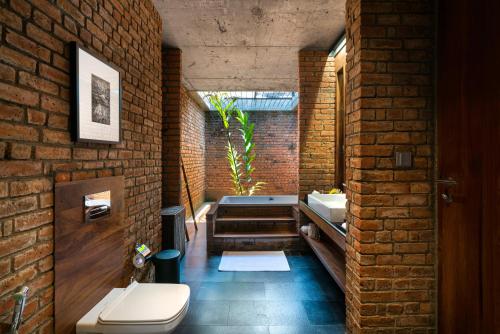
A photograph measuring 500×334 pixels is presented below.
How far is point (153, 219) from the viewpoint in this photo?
2.71 meters

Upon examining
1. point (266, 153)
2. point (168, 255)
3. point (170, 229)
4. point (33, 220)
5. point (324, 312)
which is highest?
point (266, 153)

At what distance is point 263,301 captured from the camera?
2.48 meters

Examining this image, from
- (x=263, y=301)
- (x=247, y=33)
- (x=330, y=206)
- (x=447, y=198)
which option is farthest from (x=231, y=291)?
(x=247, y=33)

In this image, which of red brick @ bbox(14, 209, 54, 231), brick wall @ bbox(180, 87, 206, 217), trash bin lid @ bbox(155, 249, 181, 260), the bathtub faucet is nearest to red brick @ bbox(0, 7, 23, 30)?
red brick @ bbox(14, 209, 54, 231)

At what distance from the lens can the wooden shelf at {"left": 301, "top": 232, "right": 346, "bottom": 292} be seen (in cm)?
231

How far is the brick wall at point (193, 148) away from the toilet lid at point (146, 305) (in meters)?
3.44

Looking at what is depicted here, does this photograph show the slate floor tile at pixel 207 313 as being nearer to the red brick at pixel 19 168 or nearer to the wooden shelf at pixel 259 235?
the wooden shelf at pixel 259 235

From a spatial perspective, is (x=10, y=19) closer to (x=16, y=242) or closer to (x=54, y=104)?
(x=54, y=104)

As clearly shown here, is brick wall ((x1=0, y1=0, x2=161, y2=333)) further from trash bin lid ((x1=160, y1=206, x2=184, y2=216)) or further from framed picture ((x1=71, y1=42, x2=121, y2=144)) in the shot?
trash bin lid ((x1=160, y1=206, x2=184, y2=216))

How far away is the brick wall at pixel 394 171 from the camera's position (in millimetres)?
1713

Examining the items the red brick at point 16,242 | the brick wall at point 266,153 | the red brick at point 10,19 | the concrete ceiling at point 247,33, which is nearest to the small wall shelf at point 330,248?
the red brick at point 16,242

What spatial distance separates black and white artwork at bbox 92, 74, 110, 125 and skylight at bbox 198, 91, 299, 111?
4.47 meters

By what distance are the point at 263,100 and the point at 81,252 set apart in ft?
19.6

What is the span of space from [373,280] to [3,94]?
7.06 ft
